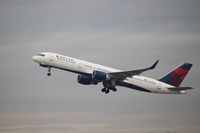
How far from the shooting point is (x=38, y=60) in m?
82.1

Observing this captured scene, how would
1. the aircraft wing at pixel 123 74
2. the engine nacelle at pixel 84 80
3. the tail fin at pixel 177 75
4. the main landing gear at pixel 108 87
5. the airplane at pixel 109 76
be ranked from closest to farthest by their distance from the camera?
the airplane at pixel 109 76 → the aircraft wing at pixel 123 74 → the main landing gear at pixel 108 87 → the engine nacelle at pixel 84 80 → the tail fin at pixel 177 75

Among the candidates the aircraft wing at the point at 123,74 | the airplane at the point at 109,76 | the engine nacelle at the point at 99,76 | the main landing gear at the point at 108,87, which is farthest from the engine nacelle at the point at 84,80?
the aircraft wing at the point at 123,74

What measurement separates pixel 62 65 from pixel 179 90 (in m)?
20.5

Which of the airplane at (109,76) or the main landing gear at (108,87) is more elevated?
the airplane at (109,76)

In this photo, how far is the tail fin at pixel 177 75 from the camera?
3620 inches

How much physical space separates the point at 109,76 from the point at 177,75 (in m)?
15.5

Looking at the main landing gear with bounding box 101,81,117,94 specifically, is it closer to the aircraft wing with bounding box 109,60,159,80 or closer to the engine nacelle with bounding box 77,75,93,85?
the aircraft wing with bounding box 109,60,159,80

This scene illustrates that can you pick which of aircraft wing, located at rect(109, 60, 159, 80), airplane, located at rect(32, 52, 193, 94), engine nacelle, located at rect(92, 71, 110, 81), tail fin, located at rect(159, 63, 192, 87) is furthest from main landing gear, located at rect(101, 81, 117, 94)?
tail fin, located at rect(159, 63, 192, 87)

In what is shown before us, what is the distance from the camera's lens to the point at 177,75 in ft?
Result: 306

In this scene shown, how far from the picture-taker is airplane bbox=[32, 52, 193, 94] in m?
81.4

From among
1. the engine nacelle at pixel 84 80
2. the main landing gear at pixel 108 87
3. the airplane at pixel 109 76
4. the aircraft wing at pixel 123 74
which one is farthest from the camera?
the engine nacelle at pixel 84 80

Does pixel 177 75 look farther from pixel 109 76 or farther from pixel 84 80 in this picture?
pixel 84 80

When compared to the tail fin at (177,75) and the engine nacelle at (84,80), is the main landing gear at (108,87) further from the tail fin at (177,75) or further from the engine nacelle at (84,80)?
the tail fin at (177,75)

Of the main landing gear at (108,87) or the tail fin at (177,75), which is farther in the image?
the tail fin at (177,75)
